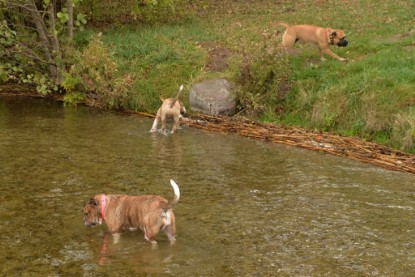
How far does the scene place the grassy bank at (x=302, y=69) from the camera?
1460 centimetres

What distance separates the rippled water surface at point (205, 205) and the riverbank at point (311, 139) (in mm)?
391

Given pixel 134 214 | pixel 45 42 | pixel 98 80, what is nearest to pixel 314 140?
pixel 98 80

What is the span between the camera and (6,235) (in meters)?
8.31

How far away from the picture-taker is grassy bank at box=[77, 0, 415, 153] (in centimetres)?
1460

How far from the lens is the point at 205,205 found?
9664 mm

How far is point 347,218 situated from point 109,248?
11.5ft

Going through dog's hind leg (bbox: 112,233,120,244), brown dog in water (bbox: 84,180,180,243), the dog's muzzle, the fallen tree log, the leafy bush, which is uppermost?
the dog's muzzle

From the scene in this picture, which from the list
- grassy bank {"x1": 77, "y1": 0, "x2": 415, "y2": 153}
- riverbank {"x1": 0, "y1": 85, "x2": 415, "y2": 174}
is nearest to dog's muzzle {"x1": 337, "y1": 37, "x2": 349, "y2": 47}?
grassy bank {"x1": 77, "y1": 0, "x2": 415, "y2": 153}

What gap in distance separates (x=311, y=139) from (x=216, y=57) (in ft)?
19.1

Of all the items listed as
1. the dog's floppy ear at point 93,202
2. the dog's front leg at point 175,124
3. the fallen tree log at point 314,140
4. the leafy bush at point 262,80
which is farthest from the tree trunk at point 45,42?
the dog's floppy ear at point 93,202

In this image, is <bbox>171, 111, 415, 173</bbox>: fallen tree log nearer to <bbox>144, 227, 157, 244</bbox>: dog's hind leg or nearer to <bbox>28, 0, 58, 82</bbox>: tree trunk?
<bbox>28, 0, 58, 82</bbox>: tree trunk

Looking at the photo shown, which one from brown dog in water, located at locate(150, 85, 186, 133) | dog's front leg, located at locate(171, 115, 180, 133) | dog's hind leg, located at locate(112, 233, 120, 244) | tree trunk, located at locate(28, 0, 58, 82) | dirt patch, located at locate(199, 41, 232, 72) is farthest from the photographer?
tree trunk, located at locate(28, 0, 58, 82)

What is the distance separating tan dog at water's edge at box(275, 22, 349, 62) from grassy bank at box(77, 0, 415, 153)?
432 mm

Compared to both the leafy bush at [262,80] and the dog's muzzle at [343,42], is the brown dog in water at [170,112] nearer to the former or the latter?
the leafy bush at [262,80]
